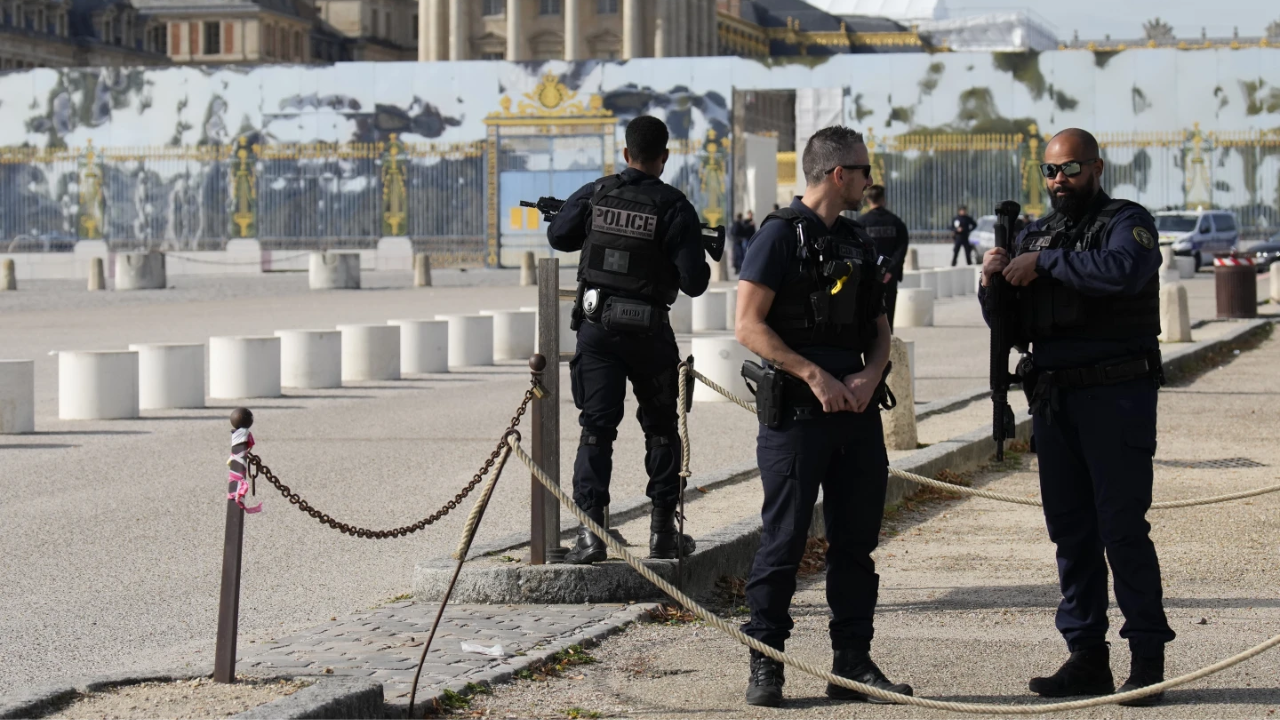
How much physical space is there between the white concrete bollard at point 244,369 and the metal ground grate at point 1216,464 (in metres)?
Result: 7.58

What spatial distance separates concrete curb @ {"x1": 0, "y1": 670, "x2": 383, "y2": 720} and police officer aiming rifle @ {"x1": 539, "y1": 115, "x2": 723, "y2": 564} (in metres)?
1.90

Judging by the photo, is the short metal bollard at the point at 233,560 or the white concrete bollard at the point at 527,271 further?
the white concrete bollard at the point at 527,271

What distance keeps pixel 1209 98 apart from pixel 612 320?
4187 centimetres

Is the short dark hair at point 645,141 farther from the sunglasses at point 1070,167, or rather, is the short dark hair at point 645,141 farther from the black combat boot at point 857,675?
the black combat boot at point 857,675

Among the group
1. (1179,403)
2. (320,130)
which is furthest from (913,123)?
(1179,403)

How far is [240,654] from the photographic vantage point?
586cm

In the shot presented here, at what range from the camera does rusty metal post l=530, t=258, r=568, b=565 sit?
6700 millimetres

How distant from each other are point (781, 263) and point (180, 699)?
6.85 ft

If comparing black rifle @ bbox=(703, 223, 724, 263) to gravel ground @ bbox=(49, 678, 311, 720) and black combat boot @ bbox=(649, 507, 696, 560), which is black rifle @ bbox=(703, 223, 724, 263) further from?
gravel ground @ bbox=(49, 678, 311, 720)

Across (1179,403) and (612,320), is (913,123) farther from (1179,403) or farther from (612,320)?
(612,320)

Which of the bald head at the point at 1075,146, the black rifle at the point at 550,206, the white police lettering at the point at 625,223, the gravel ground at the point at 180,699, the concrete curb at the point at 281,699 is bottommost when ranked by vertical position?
the gravel ground at the point at 180,699

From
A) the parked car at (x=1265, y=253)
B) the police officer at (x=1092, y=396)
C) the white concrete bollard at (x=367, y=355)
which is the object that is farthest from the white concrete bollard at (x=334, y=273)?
the police officer at (x=1092, y=396)

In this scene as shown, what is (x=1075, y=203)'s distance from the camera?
575 centimetres

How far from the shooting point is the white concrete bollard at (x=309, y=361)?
16.4m
